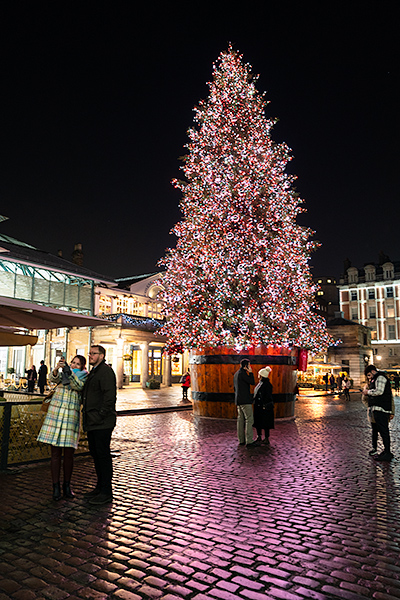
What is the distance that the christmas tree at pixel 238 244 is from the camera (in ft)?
49.2

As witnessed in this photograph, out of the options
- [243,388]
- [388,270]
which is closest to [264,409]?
[243,388]

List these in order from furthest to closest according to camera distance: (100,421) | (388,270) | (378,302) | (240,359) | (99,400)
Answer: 1. (378,302)
2. (388,270)
3. (240,359)
4. (99,400)
5. (100,421)

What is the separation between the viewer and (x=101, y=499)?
5285 millimetres

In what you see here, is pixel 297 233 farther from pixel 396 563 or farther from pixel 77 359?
pixel 396 563

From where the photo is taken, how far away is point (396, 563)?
3629 mm

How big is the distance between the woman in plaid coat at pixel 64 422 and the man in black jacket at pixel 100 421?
183mm

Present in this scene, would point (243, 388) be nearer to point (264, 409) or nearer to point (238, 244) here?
point (264, 409)

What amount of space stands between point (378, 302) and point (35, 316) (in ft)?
239

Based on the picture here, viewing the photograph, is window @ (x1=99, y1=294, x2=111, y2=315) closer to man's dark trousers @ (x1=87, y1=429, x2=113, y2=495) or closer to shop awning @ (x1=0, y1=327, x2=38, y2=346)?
shop awning @ (x1=0, y1=327, x2=38, y2=346)

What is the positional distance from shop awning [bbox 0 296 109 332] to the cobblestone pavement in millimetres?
2650

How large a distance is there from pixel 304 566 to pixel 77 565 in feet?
6.07

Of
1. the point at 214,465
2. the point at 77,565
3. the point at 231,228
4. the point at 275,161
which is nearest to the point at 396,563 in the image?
the point at 77,565

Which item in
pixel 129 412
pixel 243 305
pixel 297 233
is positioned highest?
pixel 297 233

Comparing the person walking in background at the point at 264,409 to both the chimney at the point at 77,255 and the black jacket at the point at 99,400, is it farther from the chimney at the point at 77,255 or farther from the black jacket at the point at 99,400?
the chimney at the point at 77,255
